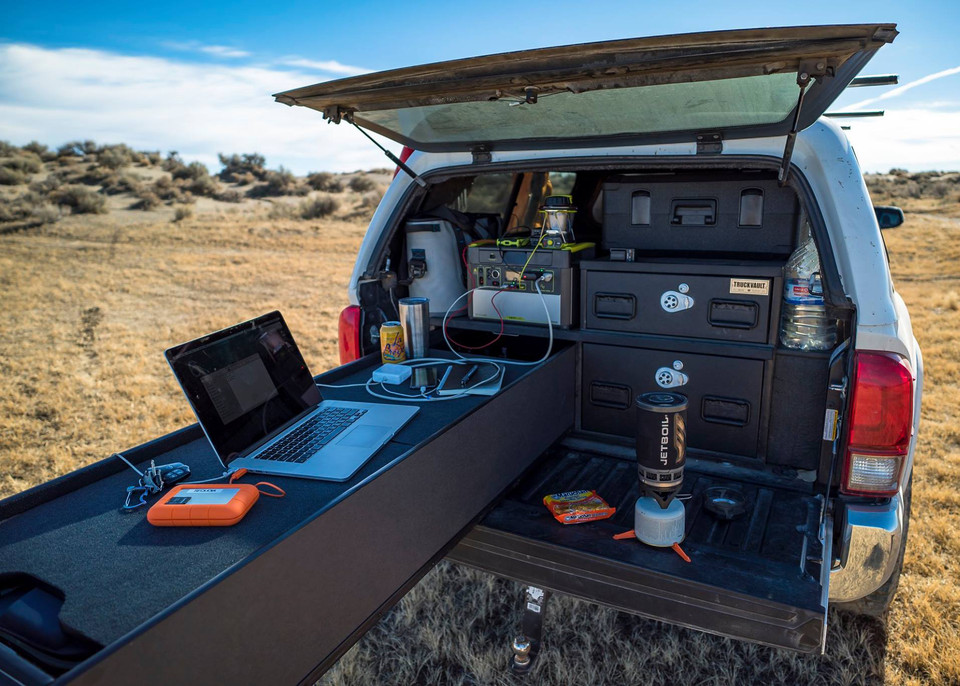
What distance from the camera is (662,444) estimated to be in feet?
6.27

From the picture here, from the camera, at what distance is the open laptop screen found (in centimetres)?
172

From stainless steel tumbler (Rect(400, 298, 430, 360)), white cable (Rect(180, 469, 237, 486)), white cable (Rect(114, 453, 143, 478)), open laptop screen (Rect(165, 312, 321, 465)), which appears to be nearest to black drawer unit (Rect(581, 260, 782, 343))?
stainless steel tumbler (Rect(400, 298, 430, 360))

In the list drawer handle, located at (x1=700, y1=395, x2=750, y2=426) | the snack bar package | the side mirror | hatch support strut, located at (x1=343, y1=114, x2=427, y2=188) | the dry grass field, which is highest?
hatch support strut, located at (x1=343, y1=114, x2=427, y2=188)

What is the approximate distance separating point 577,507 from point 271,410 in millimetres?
1082

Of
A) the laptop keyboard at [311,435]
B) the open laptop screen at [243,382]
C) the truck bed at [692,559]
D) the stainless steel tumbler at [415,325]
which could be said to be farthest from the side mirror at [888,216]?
the open laptop screen at [243,382]

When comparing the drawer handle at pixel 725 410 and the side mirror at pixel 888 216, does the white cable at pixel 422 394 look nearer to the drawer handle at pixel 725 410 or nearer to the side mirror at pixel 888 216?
the drawer handle at pixel 725 410

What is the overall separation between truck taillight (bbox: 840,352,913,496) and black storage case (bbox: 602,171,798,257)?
34.5 inches

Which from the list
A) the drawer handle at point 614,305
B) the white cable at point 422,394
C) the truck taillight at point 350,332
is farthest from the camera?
the truck taillight at point 350,332

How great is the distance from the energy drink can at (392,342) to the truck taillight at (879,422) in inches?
68.3

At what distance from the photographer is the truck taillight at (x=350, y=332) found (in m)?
3.06

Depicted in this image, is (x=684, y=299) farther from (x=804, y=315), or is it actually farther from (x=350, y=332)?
→ (x=350, y=332)

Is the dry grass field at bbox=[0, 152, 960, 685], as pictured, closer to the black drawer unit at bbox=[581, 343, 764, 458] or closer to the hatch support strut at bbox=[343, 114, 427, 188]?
the black drawer unit at bbox=[581, 343, 764, 458]

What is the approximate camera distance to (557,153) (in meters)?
2.76

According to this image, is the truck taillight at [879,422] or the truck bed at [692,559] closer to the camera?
the truck bed at [692,559]
